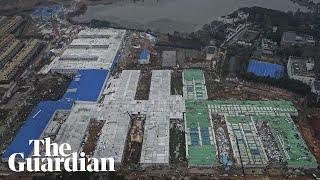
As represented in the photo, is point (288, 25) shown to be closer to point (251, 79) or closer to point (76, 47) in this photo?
point (251, 79)

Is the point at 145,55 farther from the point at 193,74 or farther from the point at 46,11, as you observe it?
the point at 46,11

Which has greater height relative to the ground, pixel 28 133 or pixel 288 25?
pixel 288 25

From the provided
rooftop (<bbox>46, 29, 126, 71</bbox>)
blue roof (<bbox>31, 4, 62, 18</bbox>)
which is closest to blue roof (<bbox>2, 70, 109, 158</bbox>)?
rooftop (<bbox>46, 29, 126, 71</bbox>)

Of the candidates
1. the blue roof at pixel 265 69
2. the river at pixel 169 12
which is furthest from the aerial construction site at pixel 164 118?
the river at pixel 169 12

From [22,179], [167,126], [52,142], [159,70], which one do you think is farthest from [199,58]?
[22,179]

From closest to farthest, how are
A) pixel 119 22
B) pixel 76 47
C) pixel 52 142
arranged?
pixel 52 142 < pixel 76 47 < pixel 119 22

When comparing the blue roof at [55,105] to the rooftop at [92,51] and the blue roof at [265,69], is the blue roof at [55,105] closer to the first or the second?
the rooftop at [92,51]

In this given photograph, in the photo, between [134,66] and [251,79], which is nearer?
[251,79]
